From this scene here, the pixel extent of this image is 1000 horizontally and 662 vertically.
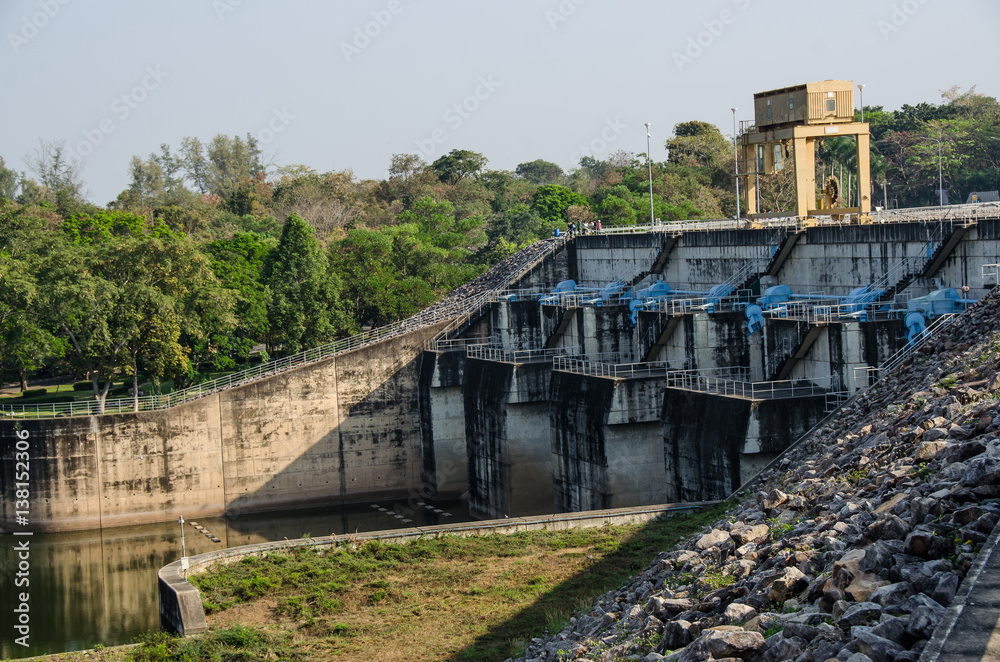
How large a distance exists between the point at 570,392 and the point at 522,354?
25.4 feet

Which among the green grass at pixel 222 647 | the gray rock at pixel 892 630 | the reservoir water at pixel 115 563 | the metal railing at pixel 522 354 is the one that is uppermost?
the metal railing at pixel 522 354

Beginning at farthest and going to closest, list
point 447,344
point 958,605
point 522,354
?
point 447,344 → point 522,354 → point 958,605

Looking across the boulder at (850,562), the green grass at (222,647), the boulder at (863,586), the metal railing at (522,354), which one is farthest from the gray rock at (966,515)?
the metal railing at (522,354)

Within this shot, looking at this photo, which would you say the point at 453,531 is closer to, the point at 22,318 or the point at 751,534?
the point at 751,534

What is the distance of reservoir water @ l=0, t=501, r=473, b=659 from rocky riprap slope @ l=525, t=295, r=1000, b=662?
727 inches

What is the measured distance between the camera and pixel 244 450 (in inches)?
1769

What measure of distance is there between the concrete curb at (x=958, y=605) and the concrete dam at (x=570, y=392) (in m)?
19.4

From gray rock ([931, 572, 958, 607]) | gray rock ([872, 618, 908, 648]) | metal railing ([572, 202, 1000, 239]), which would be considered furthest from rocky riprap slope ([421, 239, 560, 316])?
gray rock ([872, 618, 908, 648])

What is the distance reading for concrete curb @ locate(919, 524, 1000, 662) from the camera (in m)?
8.09

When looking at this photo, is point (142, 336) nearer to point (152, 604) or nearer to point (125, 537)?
point (125, 537)

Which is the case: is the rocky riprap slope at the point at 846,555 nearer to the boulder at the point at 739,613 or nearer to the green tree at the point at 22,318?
the boulder at the point at 739,613

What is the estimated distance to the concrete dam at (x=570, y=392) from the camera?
30.9 m

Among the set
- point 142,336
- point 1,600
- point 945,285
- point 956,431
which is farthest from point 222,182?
point 956,431

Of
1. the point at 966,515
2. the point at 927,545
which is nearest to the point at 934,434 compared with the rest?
the point at 966,515
